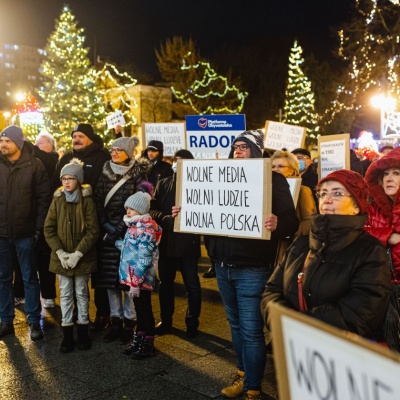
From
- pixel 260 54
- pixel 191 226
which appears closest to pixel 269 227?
pixel 191 226

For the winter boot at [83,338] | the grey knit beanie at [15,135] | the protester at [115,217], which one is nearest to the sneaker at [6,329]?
the winter boot at [83,338]

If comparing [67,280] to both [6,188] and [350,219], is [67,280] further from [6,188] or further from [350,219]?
[350,219]

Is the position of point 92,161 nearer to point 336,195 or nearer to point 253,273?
point 253,273

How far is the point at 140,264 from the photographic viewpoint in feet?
17.8

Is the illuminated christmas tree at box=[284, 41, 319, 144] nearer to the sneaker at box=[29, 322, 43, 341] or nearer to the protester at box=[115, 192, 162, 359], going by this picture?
the sneaker at box=[29, 322, 43, 341]

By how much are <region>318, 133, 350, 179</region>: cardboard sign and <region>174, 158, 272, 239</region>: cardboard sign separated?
11.0ft

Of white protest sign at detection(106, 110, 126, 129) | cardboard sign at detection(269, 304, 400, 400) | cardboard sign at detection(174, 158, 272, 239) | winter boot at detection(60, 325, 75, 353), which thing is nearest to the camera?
cardboard sign at detection(269, 304, 400, 400)

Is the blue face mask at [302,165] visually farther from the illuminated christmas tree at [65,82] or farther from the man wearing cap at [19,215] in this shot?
the illuminated christmas tree at [65,82]

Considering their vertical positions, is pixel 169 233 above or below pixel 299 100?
Answer: below

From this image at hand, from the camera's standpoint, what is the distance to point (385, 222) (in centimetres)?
388

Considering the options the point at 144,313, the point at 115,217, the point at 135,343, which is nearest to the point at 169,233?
the point at 115,217

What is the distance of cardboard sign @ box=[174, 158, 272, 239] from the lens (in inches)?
165

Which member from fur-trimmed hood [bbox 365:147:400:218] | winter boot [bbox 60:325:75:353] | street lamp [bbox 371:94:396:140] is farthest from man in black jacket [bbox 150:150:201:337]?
street lamp [bbox 371:94:396:140]

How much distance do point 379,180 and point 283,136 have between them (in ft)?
21.5
